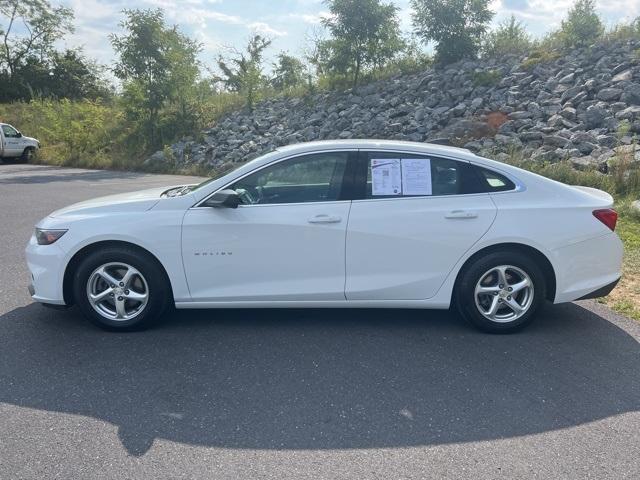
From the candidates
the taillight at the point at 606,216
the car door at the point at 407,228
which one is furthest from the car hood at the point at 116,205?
the taillight at the point at 606,216

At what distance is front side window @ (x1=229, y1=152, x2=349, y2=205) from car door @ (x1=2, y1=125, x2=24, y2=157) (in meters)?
25.3

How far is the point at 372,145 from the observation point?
195 inches

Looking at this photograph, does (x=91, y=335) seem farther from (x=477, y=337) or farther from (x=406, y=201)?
(x=477, y=337)

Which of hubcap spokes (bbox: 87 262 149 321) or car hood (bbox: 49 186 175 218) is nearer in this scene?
hubcap spokes (bbox: 87 262 149 321)

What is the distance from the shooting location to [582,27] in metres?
20.6

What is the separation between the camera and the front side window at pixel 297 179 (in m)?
4.81

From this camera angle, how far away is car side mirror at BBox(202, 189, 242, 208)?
4.61 meters

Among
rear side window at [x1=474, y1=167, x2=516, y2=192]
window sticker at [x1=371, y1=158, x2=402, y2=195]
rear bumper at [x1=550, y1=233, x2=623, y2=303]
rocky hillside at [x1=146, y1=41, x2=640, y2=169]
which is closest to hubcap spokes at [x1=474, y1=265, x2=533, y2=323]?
rear bumper at [x1=550, y1=233, x2=623, y2=303]

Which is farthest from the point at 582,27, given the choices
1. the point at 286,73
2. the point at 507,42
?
the point at 286,73

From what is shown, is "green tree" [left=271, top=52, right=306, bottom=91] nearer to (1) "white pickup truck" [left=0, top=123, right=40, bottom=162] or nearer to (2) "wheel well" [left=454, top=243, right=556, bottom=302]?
(1) "white pickup truck" [left=0, top=123, right=40, bottom=162]

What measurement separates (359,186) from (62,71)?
45.8m

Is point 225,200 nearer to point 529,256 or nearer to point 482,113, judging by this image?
point 529,256

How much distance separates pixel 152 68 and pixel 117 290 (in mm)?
21453

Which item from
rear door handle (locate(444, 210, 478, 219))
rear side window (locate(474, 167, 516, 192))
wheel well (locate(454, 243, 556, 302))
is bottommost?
wheel well (locate(454, 243, 556, 302))
